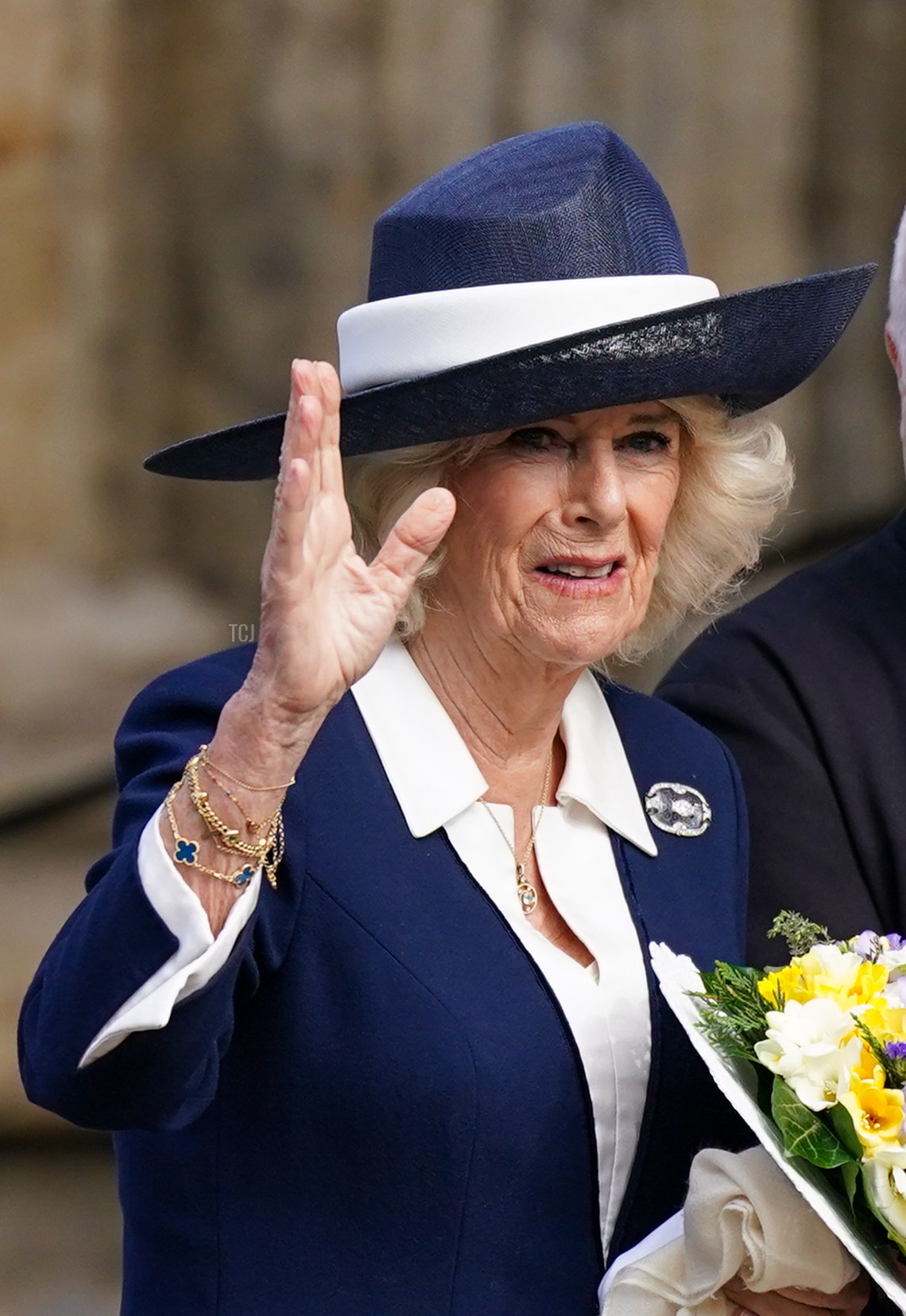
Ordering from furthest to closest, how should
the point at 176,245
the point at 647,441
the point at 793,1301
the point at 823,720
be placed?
1. the point at 176,245
2. the point at 823,720
3. the point at 647,441
4. the point at 793,1301

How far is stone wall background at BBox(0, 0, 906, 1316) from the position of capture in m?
3.88

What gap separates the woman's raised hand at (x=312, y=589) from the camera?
5.80ft

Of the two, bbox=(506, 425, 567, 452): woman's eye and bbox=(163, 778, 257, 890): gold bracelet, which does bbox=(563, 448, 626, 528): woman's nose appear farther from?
bbox=(163, 778, 257, 890): gold bracelet

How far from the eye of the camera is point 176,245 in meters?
3.96

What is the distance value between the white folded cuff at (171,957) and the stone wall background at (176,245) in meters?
2.17

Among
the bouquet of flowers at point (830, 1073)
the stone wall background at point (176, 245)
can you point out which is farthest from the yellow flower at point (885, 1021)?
the stone wall background at point (176, 245)

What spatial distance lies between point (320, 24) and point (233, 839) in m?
2.58

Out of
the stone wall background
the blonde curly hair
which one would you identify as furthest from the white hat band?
the stone wall background

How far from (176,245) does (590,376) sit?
6.62 feet

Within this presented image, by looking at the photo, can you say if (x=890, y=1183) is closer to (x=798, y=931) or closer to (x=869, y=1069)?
(x=869, y=1069)

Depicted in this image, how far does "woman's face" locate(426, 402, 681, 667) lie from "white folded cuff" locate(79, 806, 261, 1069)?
25.9 inches

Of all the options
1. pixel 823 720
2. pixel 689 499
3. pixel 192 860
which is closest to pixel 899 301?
pixel 689 499

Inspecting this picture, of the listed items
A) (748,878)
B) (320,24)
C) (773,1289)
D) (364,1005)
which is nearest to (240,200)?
(320,24)

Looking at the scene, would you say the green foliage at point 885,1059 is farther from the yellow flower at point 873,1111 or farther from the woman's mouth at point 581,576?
the woman's mouth at point 581,576
